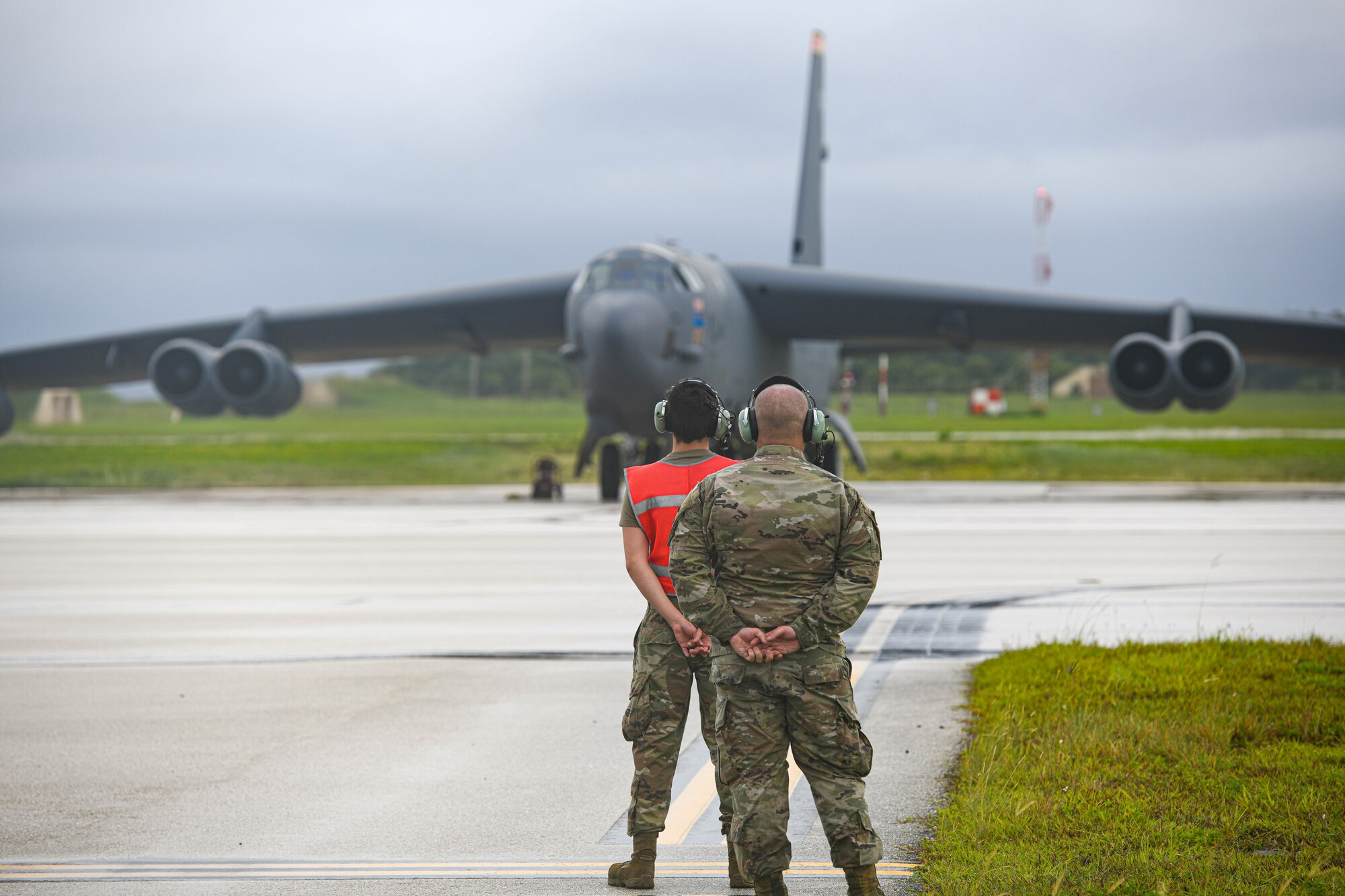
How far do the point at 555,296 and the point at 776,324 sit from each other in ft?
13.8

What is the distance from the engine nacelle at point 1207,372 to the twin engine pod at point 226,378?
16102 mm

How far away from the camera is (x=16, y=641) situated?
9.41 metres

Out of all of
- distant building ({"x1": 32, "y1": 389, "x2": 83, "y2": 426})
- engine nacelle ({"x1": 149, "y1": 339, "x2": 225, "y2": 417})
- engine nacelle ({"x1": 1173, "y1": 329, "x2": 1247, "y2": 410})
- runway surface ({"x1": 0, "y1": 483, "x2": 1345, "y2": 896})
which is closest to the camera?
runway surface ({"x1": 0, "y1": 483, "x2": 1345, "y2": 896})

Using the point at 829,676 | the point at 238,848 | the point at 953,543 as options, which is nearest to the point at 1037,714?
the point at 829,676

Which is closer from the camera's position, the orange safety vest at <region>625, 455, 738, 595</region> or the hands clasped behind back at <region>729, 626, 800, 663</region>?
the hands clasped behind back at <region>729, 626, 800, 663</region>

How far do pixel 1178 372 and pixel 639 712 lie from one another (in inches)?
778

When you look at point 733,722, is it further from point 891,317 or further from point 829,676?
point 891,317

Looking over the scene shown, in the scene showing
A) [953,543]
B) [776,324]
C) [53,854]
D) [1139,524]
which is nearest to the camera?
[53,854]

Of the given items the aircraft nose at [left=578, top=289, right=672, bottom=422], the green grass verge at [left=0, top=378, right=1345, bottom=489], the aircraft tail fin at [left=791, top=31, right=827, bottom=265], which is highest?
the aircraft tail fin at [left=791, top=31, right=827, bottom=265]

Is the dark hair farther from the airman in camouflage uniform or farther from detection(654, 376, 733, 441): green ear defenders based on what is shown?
the airman in camouflage uniform

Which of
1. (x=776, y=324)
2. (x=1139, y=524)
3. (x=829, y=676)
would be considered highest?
(x=776, y=324)

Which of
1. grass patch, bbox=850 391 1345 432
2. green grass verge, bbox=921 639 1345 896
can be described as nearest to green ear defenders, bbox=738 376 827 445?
green grass verge, bbox=921 639 1345 896

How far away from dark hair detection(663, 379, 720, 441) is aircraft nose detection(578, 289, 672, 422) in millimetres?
15120

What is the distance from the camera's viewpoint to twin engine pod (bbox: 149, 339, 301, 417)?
84.5 feet
